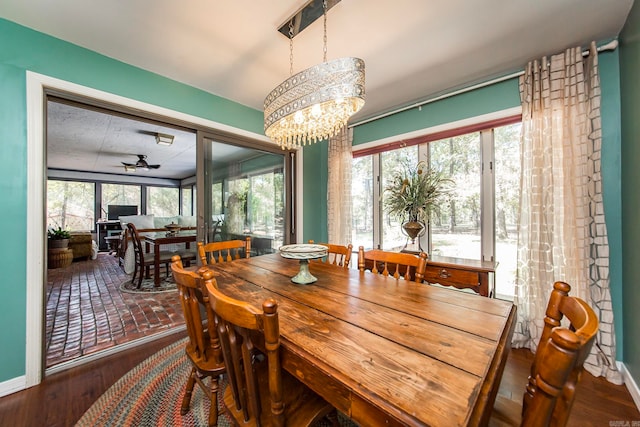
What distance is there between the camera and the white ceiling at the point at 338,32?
5.02 ft

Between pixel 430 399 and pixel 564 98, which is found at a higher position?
pixel 564 98

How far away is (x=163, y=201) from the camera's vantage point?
8.32 metres

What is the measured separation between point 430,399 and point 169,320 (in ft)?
9.33

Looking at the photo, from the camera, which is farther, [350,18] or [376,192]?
[376,192]

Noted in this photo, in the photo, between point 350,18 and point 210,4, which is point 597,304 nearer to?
point 350,18

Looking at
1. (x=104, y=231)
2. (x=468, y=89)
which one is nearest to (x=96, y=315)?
(x=468, y=89)

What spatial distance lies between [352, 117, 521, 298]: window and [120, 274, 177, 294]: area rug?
3.47 meters

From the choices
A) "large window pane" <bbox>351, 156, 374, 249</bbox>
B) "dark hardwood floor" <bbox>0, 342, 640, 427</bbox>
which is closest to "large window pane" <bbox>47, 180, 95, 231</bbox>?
"dark hardwood floor" <bbox>0, 342, 640, 427</bbox>

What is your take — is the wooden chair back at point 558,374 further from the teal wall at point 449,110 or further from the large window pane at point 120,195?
the large window pane at point 120,195

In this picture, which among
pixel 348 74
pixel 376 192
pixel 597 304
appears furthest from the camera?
pixel 376 192

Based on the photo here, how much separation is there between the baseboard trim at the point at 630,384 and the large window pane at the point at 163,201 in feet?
33.0

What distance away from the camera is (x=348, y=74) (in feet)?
4.44

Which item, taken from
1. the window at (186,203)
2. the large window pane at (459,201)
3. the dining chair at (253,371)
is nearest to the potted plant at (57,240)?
the window at (186,203)

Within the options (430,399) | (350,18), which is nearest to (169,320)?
(430,399)
